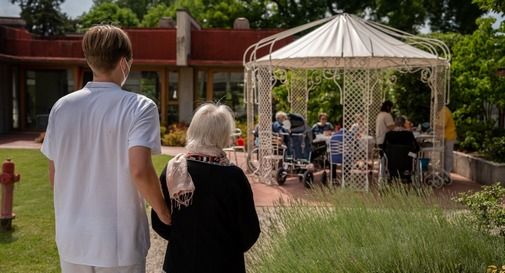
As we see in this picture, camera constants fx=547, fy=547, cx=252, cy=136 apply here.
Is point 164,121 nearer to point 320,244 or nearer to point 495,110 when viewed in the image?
point 495,110

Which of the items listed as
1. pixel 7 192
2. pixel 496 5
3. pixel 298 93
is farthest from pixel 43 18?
pixel 496 5

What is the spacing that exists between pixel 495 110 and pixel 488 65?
457 cm

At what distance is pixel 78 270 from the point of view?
2.65 meters

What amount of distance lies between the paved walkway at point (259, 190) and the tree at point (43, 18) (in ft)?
114

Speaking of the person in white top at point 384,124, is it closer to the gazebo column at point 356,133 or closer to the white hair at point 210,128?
the gazebo column at point 356,133

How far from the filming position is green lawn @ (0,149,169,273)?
5527mm

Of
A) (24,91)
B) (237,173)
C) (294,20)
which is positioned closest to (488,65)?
(237,173)

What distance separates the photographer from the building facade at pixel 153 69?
2091 cm

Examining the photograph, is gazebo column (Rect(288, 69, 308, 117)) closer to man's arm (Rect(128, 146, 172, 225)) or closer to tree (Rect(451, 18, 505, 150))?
tree (Rect(451, 18, 505, 150))

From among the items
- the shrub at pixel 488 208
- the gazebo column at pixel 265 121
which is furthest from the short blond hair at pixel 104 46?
the gazebo column at pixel 265 121

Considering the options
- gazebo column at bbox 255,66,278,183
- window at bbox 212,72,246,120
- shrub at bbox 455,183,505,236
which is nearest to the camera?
shrub at bbox 455,183,505,236

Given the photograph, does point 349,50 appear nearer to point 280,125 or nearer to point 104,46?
point 280,125

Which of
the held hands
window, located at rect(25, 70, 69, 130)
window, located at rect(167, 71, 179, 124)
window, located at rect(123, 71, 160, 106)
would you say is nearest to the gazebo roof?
the held hands

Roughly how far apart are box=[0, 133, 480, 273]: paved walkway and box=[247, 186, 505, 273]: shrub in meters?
0.67
